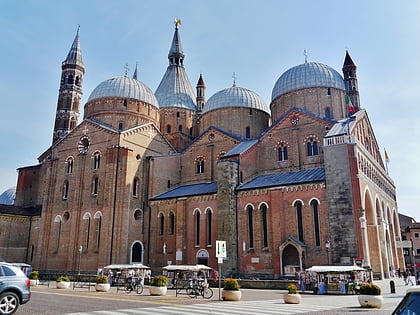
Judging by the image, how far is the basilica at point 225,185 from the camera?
28.4 m

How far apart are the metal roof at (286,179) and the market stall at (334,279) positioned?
7580mm

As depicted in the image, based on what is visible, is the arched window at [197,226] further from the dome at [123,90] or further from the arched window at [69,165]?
the dome at [123,90]

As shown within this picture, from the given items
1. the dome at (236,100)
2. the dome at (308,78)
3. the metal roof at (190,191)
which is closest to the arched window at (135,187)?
the metal roof at (190,191)

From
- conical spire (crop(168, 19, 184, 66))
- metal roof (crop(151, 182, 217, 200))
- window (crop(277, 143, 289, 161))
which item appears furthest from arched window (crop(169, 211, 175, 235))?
conical spire (crop(168, 19, 184, 66))

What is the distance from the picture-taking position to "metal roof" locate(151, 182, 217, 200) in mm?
36000

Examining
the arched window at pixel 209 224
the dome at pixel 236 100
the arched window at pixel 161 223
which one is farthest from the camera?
the dome at pixel 236 100

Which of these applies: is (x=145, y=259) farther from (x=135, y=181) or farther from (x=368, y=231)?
(x=368, y=231)

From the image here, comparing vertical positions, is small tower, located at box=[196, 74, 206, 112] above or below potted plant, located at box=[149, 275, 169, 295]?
above

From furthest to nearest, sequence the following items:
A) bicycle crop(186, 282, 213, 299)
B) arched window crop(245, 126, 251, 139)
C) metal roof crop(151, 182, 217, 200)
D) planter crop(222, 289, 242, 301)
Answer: arched window crop(245, 126, 251, 139), metal roof crop(151, 182, 217, 200), bicycle crop(186, 282, 213, 299), planter crop(222, 289, 242, 301)

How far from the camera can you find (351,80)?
42844mm

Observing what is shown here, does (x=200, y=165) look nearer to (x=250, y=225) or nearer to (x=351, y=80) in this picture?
(x=250, y=225)

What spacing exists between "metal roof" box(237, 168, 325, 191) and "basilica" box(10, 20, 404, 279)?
5.2 inches

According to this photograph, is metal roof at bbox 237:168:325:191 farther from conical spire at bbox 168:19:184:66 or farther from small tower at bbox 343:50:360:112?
conical spire at bbox 168:19:184:66

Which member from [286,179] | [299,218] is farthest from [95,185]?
[299,218]
